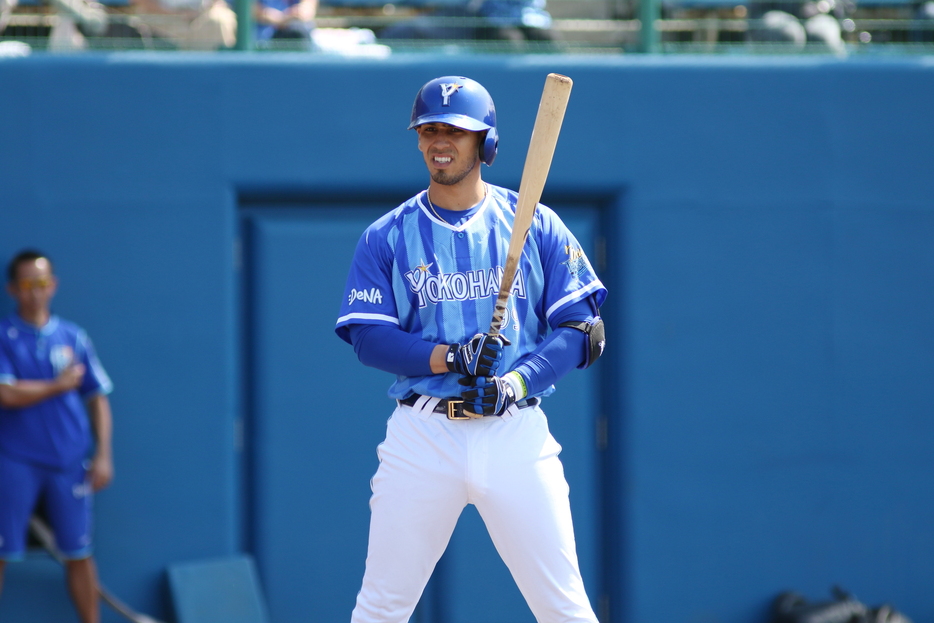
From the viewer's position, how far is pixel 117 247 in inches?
207

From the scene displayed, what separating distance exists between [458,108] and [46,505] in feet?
10.3

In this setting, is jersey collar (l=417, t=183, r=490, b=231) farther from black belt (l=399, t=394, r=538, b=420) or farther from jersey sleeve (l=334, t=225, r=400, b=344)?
black belt (l=399, t=394, r=538, b=420)

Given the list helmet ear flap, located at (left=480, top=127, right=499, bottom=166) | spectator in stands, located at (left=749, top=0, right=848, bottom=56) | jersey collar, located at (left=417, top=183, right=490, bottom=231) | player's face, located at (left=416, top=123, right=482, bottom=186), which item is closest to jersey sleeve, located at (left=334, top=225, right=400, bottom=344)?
jersey collar, located at (left=417, top=183, right=490, bottom=231)

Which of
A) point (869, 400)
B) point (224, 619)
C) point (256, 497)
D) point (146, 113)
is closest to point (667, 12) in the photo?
point (869, 400)

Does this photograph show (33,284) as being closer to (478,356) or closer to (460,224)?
(460,224)

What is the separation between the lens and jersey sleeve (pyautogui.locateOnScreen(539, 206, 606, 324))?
3.20m

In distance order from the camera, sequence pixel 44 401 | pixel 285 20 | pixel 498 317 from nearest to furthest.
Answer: pixel 498 317 → pixel 44 401 → pixel 285 20

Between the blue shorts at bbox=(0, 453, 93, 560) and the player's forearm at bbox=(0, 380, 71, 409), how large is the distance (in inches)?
10.2

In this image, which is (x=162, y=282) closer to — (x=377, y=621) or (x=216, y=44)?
(x=216, y=44)

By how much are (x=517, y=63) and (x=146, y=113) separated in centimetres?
186

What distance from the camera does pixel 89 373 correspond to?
5.12 metres

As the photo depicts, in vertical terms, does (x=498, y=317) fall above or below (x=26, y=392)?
above

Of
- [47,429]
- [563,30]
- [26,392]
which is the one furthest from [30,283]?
[563,30]

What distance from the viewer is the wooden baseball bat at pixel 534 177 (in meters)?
3.04
